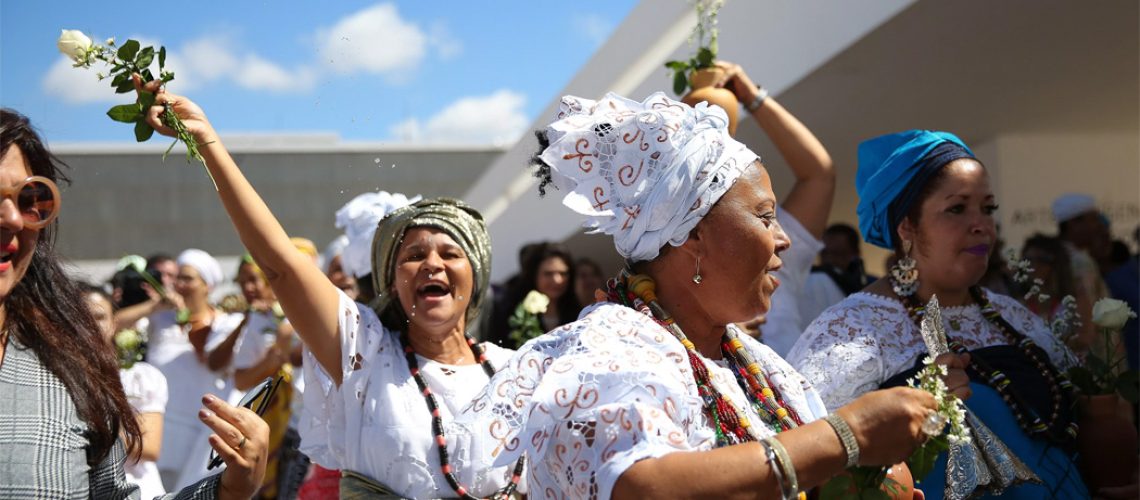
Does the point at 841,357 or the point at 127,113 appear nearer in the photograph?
the point at 127,113

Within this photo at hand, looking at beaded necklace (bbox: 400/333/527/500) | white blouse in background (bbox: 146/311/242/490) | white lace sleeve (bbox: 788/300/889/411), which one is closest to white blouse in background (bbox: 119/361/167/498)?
beaded necklace (bbox: 400/333/527/500)

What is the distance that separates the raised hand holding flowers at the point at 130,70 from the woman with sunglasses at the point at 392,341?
3cm

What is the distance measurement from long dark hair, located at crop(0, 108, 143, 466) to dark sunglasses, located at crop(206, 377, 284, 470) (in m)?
0.23

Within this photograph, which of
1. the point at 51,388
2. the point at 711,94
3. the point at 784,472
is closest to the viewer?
the point at 784,472

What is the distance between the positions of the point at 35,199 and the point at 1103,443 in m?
3.10

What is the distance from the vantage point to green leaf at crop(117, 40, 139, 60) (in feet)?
8.96

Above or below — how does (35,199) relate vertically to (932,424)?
above

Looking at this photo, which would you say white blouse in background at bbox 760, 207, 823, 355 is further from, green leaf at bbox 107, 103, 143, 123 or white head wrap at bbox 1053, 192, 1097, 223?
white head wrap at bbox 1053, 192, 1097, 223

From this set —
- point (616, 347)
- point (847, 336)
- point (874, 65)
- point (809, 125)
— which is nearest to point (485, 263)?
point (847, 336)

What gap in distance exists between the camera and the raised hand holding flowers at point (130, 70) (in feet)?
8.96

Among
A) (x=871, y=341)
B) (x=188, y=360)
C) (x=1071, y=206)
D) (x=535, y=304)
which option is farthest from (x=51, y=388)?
(x=1071, y=206)

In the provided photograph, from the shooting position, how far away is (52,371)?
2.51 metres

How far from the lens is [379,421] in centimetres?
349

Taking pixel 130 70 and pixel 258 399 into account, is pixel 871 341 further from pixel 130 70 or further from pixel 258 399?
pixel 130 70
